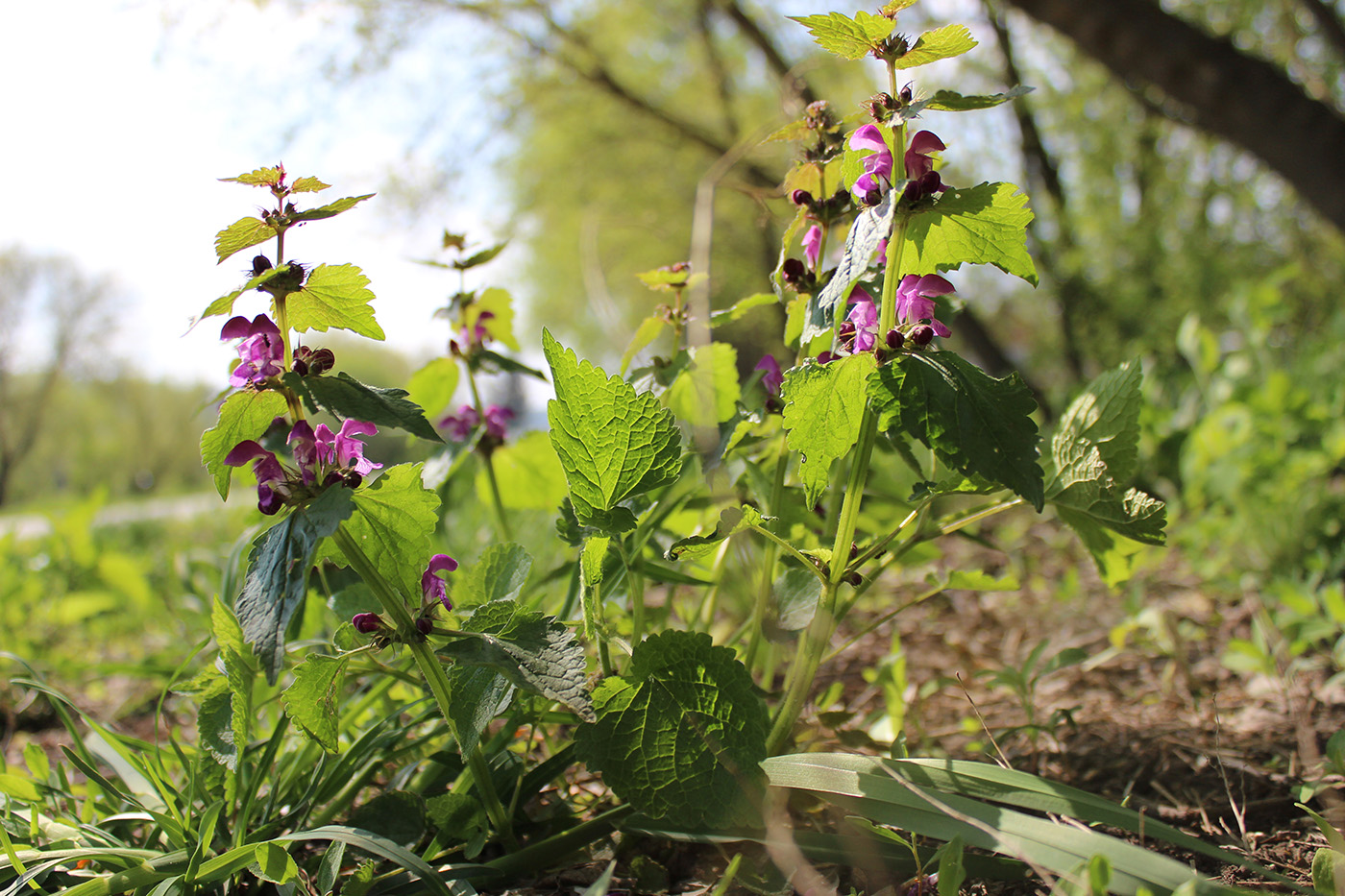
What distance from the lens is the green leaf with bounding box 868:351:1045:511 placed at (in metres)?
0.65

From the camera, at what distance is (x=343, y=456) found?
750 millimetres

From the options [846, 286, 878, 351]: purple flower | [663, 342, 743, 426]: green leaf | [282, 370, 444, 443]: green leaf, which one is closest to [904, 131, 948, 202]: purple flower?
[846, 286, 878, 351]: purple flower

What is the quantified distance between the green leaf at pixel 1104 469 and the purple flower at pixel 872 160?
1.20ft

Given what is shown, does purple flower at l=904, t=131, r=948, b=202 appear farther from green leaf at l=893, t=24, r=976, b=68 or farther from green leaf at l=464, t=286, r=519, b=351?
green leaf at l=464, t=286, r=519, b=351

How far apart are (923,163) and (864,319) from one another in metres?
0.16

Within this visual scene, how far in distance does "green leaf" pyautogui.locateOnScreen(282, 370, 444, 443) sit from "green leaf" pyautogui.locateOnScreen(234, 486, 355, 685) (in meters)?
0.07

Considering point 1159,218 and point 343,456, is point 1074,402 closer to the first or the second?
point 343,456

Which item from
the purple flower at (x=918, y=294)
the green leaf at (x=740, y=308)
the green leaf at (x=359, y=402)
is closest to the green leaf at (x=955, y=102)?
the purple flower at (x=918, y=294)

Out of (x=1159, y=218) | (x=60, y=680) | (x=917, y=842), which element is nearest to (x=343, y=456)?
(x=917, y=842)

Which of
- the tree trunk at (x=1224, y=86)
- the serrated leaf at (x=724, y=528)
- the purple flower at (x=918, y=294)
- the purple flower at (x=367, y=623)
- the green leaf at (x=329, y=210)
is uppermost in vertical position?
the tree trunk at (x=1224, y=86)

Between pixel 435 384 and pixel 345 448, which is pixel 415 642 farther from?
pixel 435 384

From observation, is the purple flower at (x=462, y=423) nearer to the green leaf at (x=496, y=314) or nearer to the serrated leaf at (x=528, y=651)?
the green leaf at (x=496, y=314)

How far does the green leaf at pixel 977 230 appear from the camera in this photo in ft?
2.28

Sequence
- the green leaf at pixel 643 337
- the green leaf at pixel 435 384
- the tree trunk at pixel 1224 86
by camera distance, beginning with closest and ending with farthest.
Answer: the green leaf at pixel 643 337
the green leaf at pixel 435 384
the tree trunk at pixel 1224 86
